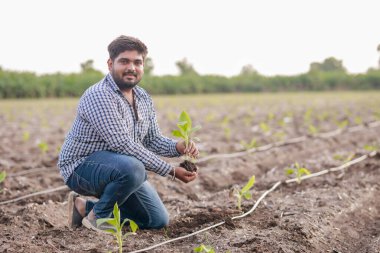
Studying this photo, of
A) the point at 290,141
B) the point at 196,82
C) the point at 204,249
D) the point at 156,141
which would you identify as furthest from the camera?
the point at 196,82

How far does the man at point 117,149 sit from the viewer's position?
3246 mm

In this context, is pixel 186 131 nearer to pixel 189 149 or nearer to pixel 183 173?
pixel 189 149

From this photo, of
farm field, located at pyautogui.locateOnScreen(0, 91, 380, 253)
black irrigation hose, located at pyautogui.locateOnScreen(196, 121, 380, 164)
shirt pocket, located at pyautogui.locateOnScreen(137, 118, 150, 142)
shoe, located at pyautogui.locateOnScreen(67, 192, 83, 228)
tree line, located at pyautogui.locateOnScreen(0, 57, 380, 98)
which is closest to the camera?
farm field, located at pyautogui.locateOnScreen(0, 91, 380, 253)

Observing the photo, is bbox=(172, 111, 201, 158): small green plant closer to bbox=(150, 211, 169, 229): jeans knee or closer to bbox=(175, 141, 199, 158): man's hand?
bbox=(175, 141, 199, 158): man's hand

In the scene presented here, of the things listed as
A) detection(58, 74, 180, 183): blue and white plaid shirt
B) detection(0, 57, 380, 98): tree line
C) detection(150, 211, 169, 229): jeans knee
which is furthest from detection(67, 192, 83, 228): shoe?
detection(0, 57, 380, 98): tree line

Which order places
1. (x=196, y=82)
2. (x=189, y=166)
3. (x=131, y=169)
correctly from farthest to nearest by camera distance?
(x=196, y=82)
(x=189, y=166)
(x=131, y=169)

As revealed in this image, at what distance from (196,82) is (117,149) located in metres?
35.7

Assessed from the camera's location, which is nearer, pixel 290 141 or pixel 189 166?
pixel 189 166

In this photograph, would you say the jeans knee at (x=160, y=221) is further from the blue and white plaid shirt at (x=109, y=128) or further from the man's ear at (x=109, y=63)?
the man's ear at (x=109, y=63)

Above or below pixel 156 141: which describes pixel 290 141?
below

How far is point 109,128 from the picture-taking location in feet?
10.5

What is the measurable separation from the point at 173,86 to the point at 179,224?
33931 millimetres

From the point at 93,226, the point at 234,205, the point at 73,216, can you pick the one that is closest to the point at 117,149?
the point at 93,226

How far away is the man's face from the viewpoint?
11.0 feet
